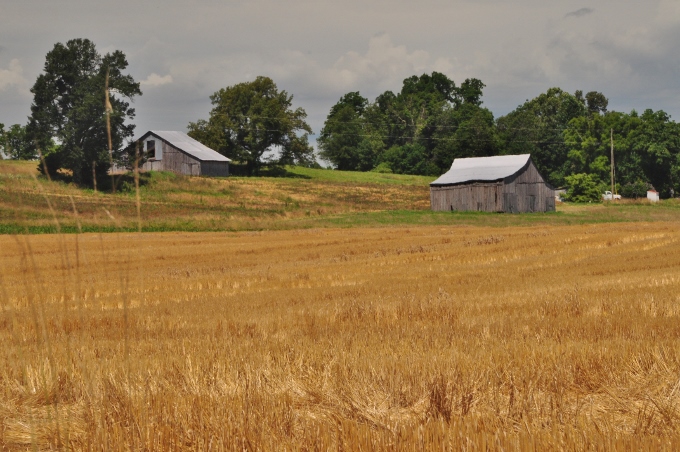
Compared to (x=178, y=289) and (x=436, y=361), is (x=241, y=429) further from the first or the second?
(x=178, y=289)

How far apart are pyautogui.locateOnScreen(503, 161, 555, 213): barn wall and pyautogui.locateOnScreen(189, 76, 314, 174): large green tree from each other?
42861 mm

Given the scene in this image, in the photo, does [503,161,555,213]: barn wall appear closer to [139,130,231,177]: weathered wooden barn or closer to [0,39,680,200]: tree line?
[0,39,680,200]: tree line

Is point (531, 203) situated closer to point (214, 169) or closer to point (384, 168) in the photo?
point (214, 169)

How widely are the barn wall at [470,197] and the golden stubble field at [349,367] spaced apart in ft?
203

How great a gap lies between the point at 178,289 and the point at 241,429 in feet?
48.7

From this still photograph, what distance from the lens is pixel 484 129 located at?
4798 inches

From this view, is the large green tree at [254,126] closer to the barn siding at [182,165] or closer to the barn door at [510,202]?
the barn siding at [182,165]

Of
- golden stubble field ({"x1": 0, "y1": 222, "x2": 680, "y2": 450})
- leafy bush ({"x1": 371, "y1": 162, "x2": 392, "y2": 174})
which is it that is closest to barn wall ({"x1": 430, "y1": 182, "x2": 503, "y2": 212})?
leafy bush ({"x1": 371, "y1": 162, "x2": 392, "y2": 174})

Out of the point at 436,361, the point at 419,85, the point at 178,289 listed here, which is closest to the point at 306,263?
the point at 178,289

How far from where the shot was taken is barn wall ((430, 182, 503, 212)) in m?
79.6

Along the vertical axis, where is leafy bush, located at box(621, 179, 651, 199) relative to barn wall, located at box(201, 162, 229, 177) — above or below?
below

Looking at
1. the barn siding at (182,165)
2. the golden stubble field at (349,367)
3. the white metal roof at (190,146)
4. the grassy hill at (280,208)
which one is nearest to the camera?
the golden stubble field at (349,367)

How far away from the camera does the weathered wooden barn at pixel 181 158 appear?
103812 mm

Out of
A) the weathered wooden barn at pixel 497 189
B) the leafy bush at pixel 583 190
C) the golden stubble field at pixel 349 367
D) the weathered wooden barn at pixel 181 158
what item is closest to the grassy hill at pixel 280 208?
the weathered wooden barn at pixel 497 189
